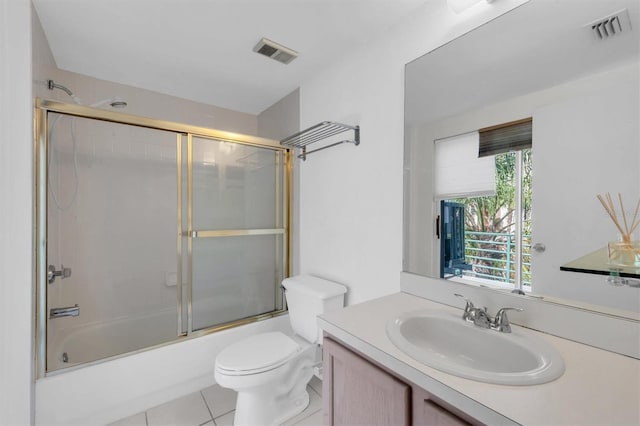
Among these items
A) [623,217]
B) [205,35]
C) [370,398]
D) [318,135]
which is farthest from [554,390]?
[205,35]

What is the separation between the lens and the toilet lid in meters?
1.45

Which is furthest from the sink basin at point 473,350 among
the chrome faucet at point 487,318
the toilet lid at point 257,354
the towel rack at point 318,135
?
the towel rack at point 318,135

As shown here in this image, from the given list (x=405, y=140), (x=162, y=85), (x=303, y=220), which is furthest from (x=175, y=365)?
(x=162, y=85)

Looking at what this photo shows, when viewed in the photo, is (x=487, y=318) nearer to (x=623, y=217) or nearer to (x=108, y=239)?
(x=623, y=217)

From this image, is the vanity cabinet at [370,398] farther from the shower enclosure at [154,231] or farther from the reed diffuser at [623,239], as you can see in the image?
the shower enclosure at [154,231]

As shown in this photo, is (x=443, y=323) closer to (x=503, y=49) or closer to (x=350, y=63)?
(x=503, y=49)

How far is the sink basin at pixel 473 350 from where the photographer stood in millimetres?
703

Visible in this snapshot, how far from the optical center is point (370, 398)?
34.6 inches

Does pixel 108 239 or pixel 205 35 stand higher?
pixel 205 35

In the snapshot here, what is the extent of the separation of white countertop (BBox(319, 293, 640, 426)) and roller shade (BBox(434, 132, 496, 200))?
59cm

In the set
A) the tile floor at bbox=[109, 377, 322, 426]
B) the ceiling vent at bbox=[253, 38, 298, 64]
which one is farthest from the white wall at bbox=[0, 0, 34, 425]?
the ceiling vent at bbox=[253, 38, 298, 64]

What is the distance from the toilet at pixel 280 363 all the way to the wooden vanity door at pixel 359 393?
21.6 inches

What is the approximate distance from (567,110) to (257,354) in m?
1.77

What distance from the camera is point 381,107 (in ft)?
5.25
